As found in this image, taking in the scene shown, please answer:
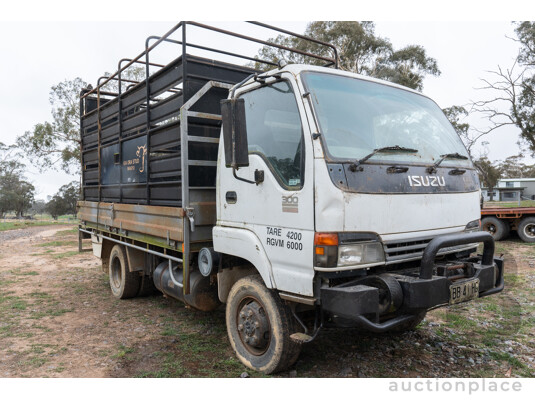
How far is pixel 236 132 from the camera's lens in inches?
126

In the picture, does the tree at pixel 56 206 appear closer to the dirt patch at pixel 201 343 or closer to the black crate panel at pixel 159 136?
the dirt patch at pixel 201 343

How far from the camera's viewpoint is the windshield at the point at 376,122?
3.14 meters

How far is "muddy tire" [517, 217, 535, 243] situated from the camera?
1158cm

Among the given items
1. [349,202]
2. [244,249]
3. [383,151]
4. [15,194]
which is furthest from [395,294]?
[15,194]

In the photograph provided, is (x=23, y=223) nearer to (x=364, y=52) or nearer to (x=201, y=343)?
(x=364, y=52)

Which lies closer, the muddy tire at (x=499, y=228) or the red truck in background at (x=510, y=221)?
the red truck in background at (x=510, y=221)

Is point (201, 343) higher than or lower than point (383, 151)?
lower

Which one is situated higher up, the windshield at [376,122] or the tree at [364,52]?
the tree at [364,52]

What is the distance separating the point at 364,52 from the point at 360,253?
21.3 meters

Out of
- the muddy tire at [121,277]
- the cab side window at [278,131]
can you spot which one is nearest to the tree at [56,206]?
the muddy tire at [121,277]

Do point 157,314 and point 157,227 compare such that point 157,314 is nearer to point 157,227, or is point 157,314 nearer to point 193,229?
point 157,227

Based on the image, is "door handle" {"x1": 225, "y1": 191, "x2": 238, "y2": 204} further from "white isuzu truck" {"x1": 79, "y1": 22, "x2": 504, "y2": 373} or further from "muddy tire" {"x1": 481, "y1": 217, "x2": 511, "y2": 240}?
"muddy tire" {"x1": 481, "y1": 217, "x2": 511, "y2": 240}

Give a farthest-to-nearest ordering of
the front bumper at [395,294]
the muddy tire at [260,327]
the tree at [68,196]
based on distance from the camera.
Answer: the tree at [68,196]
the muddy tire at [260,327]
the front bumper at [395,294]

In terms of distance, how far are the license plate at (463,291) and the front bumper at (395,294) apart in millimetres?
22
